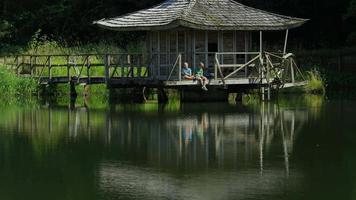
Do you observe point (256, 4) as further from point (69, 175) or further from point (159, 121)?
point (69, 175)

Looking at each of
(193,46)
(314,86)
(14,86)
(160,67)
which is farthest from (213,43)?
(14,86)

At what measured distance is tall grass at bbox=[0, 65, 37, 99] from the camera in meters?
38.5

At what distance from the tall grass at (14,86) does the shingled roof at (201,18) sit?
508 centimetres

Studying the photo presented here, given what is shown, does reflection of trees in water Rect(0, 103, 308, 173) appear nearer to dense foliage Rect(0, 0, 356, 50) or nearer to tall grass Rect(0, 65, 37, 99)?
tall grass Rect(0, 65, 37, 99)

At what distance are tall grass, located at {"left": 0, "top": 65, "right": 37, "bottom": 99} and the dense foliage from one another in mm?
14340

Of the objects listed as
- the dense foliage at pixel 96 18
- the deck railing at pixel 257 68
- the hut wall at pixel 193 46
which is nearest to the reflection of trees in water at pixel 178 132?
the deck railing at pixel 257 68

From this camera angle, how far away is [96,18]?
56000mm

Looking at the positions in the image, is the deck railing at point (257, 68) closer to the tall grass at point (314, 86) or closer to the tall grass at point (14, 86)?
the tall grass at point (314, 86)

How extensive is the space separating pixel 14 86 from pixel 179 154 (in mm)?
21347

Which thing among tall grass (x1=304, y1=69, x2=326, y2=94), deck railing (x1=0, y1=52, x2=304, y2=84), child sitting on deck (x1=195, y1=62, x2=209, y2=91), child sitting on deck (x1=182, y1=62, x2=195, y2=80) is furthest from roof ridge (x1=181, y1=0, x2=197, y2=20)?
tall grass (x1=304, y1=69, x2=326, y2=94)

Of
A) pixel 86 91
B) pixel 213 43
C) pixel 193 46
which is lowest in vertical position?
pixel 86 91

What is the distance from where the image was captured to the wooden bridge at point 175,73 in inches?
1337

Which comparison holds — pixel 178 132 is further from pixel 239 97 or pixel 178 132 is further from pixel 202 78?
pixel 239 97

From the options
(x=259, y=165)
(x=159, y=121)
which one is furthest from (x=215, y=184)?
(x=159, y=121)
